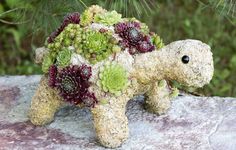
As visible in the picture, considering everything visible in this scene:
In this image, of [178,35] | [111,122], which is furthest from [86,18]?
[178,35]

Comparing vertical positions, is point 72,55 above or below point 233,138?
above

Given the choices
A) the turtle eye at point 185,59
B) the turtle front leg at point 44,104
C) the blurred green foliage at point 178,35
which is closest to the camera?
the turtle eye at point 185,59

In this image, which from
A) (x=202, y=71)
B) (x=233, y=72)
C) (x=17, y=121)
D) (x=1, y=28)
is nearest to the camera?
(x=202, y=71)

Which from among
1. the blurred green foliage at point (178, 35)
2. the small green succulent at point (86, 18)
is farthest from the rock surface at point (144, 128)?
the blurred green foliage at point (178, 35)

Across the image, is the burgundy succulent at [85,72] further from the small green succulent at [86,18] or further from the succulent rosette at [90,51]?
the small green succulent at [86,18]

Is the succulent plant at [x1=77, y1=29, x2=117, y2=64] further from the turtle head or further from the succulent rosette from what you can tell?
the turtle head

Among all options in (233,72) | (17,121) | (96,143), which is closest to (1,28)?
(233,72)

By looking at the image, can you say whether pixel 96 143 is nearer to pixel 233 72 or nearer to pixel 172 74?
pixel 172 74
